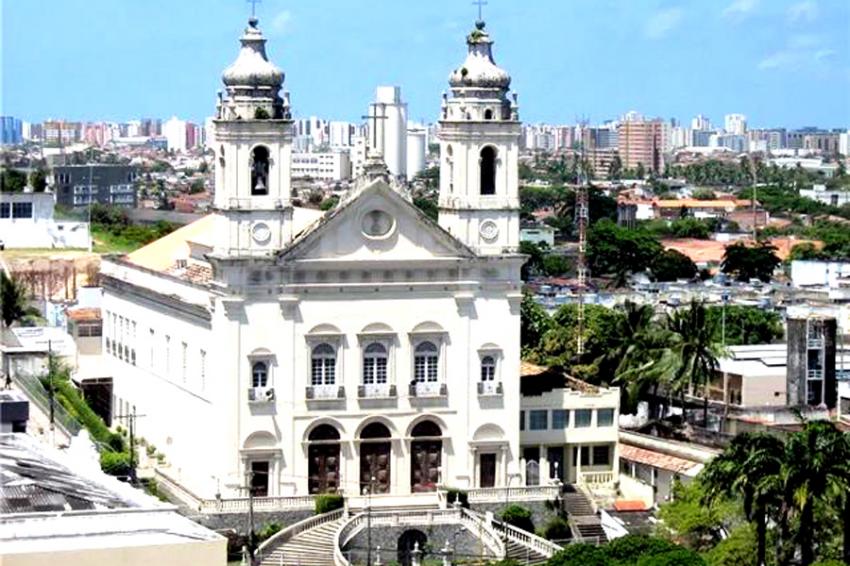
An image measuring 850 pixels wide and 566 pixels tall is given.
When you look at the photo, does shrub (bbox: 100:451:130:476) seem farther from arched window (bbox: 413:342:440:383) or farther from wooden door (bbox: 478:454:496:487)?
wooden door (bbox: 478:454:496:487)

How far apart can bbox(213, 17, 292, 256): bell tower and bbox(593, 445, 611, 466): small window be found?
27.4ft

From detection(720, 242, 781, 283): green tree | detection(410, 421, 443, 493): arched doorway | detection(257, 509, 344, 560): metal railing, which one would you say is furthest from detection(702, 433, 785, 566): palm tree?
detection(720, 242, 781, 283): green tree

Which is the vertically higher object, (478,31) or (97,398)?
(478,31)

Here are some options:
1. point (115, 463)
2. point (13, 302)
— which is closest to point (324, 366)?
point (115, 463)

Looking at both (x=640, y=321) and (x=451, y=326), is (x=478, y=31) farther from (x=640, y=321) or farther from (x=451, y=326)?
(x=640, y=321)

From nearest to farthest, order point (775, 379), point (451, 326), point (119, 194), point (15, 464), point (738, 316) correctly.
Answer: point (15, 464) < point (451, 326) < point (775, 379) < point (738, 316) < point (119, 194)

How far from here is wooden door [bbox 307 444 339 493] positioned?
45.8 metres

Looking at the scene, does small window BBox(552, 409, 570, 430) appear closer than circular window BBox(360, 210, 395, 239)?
No

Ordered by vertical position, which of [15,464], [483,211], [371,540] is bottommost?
[371,540]

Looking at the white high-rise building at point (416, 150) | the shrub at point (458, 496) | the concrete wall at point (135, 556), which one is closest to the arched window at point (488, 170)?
the shrub at point (458, 496)

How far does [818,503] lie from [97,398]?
918 inches

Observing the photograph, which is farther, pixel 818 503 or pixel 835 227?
pixel 835 227

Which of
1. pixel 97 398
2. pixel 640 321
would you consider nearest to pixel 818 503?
→ pixel 640 321

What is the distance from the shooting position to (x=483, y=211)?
47.0 metres
